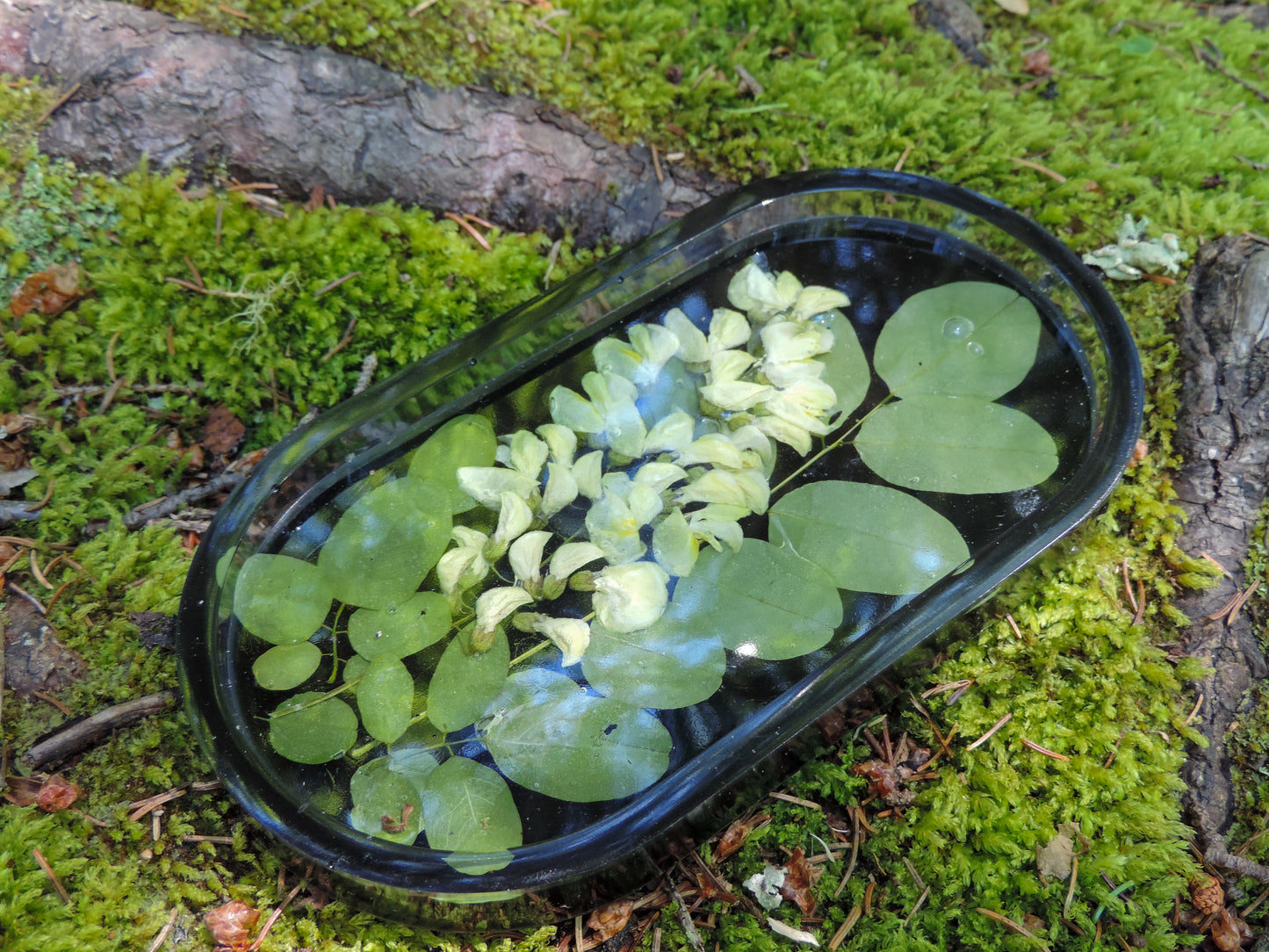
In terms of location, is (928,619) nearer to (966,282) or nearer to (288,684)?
(966,282)

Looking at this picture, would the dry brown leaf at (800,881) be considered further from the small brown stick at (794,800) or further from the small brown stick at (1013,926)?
the small brown stick at (1013,926)

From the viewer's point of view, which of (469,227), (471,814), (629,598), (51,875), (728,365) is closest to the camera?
(51,875)

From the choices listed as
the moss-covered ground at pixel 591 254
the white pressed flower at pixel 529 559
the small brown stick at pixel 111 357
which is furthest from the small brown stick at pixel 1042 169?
the small brown stick at pixel 111 357

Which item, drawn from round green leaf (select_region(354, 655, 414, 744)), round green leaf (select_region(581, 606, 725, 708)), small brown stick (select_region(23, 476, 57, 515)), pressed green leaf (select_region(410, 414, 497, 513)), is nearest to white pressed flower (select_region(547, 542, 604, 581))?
round green leaf (select_region(581, 606, 725, 708))

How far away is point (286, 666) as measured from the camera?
58.3 inches

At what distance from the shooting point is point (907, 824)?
59.4 inches

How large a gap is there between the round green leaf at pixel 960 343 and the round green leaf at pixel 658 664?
0.76 metres

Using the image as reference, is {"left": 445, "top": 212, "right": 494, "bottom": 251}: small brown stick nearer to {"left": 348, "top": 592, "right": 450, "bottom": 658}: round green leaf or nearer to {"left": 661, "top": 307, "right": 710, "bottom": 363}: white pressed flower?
{"left": 661, "top": 307, "right": 710, "bottom": 363}: white pressed flower

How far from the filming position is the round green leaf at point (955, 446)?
5.51ft

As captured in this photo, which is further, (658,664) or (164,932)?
(658,664)

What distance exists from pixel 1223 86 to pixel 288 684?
9.46 feet

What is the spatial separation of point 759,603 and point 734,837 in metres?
0.47

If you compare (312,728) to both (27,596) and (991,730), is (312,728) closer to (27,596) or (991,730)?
(27,596)

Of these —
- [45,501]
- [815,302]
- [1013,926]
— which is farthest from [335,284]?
[1013,926]
